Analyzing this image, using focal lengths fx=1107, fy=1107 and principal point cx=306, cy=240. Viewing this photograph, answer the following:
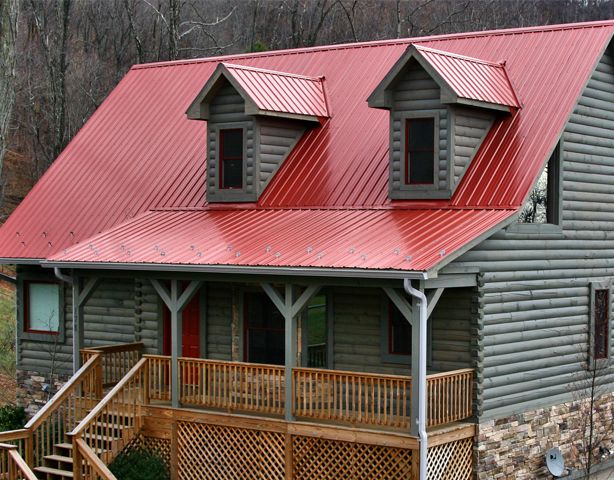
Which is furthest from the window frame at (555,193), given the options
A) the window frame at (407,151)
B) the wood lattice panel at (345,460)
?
the wood lattice panel at (345,460)

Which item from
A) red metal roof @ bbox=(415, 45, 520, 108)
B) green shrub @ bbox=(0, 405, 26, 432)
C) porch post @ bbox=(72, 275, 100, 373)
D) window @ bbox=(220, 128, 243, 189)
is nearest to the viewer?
red metal roof @ bbox=(415, 45, 520, 108)

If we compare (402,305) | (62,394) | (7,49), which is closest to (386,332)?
(402,305)

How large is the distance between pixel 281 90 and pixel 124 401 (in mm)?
7062

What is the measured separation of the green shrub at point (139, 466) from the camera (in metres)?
19.6

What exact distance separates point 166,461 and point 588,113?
10222 mm

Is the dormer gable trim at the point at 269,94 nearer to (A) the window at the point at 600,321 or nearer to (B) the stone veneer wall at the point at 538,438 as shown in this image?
(A) the window at the point at 600,321

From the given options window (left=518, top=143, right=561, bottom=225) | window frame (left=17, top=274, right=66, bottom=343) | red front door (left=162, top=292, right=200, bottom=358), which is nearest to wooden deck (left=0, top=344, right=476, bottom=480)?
red front door (left=162, top=292, right=200, bottom=358)

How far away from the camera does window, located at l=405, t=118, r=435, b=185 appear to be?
20.4m

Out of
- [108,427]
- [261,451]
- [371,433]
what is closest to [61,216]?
[108,427]

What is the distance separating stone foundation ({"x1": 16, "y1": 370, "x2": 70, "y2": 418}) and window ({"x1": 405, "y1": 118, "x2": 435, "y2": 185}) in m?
9.50

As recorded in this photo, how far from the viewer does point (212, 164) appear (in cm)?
2319

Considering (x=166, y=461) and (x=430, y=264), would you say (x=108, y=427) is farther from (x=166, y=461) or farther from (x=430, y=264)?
(x=430, y=264)

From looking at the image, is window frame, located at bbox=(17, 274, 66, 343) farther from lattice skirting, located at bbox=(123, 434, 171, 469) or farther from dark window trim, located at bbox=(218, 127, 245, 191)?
lattice skirting, located at bbox=(123, 434, 171, 469)

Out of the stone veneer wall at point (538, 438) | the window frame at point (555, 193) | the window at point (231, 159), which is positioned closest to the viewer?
the stone veneer wall at point (538, 438)
